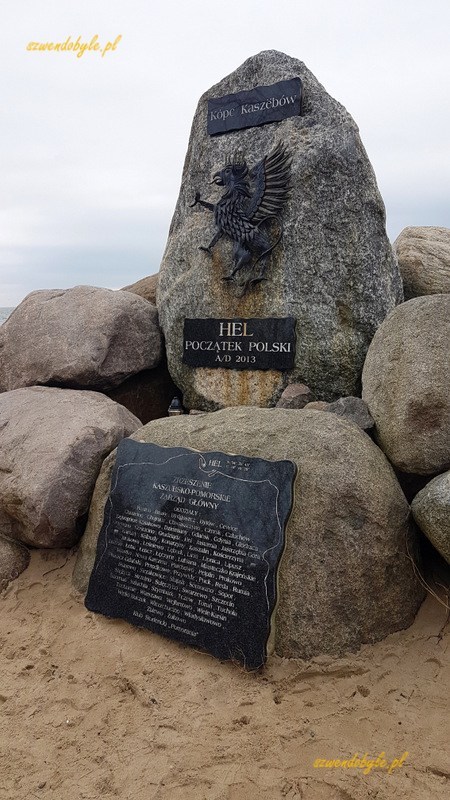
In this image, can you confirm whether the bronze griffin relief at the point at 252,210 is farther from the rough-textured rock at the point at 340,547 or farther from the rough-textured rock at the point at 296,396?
the rough-textured rock at the point at 340,547

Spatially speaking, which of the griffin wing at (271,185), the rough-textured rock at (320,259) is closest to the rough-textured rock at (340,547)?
the rough-textured rock at (320,259)

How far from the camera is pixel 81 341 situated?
4801 millimetres

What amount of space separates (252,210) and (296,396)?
58.4 inches

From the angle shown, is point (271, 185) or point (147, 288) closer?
point (271, 185)

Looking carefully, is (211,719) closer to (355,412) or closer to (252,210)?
(355,412)

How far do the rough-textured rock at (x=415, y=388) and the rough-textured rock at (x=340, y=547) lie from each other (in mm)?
167

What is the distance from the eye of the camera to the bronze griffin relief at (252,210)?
4.44m

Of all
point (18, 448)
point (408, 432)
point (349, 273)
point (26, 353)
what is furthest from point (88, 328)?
point (408, 432)

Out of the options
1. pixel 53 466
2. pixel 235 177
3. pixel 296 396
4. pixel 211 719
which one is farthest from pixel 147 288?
pixel 211 719

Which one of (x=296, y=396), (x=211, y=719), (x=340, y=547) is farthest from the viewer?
(x=296, y=396)

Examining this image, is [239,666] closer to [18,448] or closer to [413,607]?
[413,607]

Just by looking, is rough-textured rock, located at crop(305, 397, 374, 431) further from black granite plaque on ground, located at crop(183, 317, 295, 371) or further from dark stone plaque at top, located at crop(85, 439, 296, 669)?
black granite plaque on ground, located at crop(183, 317, 295, 371)

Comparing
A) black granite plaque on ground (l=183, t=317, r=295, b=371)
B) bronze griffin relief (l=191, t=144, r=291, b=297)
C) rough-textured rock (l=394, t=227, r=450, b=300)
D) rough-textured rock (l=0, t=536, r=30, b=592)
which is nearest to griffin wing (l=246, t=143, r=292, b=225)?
bronze griffin relief (l=191, t=144, r=291, b=297)

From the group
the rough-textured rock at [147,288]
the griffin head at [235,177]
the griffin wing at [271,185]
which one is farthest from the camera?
the rough-textured rock at [147,288]
